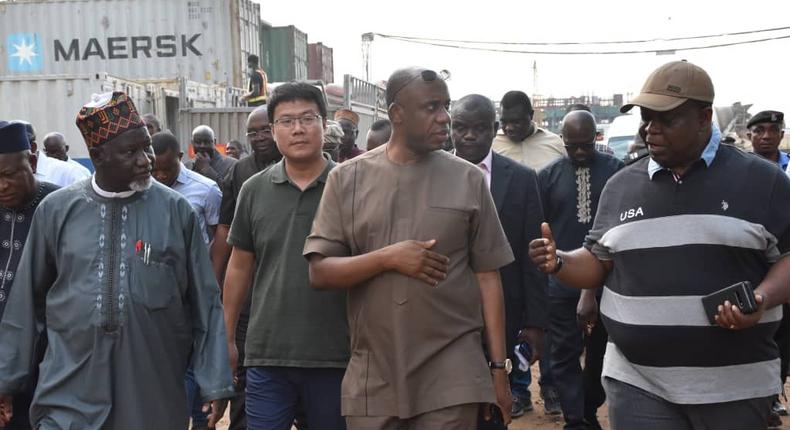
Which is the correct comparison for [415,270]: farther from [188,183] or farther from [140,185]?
[188,183]

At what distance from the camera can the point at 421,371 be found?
3.59 m

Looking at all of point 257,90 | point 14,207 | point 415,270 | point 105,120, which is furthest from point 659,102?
point 257,90

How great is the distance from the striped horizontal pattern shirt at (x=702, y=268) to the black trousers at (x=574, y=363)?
2628 mm

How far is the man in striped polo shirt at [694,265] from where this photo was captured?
3.46 meters

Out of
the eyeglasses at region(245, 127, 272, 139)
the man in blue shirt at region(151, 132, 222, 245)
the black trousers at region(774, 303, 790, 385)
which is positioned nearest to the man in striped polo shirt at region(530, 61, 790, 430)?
the black trousers at region(774, 303, 790, 385)

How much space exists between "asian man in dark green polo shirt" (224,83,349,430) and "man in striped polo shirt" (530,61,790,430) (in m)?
1.32

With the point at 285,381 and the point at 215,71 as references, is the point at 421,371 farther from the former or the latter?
the point at 215,71

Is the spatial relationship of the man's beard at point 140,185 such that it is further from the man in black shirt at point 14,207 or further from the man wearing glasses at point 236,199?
the man wearing glasses at point 236,199

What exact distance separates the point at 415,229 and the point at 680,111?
3.66 feet

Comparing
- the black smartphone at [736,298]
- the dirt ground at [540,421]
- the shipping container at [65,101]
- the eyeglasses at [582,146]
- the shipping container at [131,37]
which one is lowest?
the dirt ground at [540,421]

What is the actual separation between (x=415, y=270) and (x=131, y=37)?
1959 cm

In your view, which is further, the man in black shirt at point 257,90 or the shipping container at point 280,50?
the shipping container at point 280,50

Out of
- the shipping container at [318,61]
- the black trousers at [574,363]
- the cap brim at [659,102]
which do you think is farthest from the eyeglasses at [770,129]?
the shipping container at [318,61]

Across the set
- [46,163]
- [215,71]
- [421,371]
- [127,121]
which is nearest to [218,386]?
[421,371]
